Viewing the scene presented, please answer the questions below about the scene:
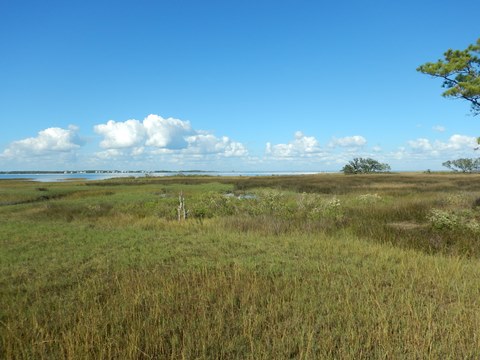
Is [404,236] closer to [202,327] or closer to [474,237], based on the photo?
[474,237]

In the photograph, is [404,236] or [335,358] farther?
[404,236]

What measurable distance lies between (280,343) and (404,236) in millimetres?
9652

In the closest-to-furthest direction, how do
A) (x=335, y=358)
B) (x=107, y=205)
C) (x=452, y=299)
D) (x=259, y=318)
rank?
1. (x=335, y=358)
2. (x=259, y=318)
3. (x=452, y=299)
4. (x=107, y=205)

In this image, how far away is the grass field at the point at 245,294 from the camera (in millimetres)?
4738

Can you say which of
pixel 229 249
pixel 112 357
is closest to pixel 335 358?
pixel 112 357

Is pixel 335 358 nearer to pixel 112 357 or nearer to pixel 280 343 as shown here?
pixel 280 343

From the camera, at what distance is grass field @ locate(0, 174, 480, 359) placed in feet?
15.5

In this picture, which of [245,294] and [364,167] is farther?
[364,167]

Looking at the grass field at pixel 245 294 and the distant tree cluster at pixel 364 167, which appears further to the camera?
the distant tree cluster at pixel 364 167

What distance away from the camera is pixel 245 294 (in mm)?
6621

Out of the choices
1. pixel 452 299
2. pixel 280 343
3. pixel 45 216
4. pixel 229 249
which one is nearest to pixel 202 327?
pixel 280 343

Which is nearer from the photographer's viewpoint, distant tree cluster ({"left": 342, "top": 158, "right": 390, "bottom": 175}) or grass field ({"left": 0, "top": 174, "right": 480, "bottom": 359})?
grass field ({"left": 0, "top": 174, "right": 480, "bottom": 359})

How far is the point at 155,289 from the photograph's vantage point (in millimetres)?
7086

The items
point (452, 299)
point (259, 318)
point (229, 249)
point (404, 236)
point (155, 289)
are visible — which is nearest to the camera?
point (259, 318)
